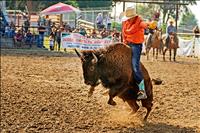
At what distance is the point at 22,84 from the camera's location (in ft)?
37.8

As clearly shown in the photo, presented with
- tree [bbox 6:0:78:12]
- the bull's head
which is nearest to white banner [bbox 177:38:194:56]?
the bull's head

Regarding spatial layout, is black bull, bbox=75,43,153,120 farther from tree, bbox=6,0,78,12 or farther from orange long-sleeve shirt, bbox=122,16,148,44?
tree, bbox=6,0,78,12

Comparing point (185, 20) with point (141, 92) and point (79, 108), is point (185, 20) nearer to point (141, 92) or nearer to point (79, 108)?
point (79, 108)

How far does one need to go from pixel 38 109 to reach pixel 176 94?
3.53 m

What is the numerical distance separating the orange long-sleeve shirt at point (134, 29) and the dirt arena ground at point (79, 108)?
42.4 inches

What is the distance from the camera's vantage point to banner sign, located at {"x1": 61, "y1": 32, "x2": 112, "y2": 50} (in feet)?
83.7

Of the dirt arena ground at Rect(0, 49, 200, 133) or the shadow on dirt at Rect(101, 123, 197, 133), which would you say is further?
the dirt arena ground at Rect(0, 49, 200, 133)

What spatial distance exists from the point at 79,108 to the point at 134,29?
6.50ft

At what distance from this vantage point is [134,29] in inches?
289

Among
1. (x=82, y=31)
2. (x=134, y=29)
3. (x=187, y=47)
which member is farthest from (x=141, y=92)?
(x=187, y=47)

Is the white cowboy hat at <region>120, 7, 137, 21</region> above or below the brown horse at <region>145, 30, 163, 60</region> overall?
above

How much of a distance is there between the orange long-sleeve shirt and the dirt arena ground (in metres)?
1.08

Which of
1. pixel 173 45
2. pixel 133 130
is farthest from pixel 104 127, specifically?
pixel 173 45

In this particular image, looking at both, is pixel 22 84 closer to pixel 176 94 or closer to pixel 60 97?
pixel 60 97
